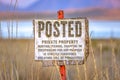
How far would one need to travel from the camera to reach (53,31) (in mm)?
2350

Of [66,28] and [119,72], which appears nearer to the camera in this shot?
[66,28]

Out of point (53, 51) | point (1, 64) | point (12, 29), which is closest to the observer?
point (53, 51)

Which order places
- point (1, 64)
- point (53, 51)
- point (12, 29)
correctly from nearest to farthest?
point (53, 51)
point (12, 29)
point (1, 64)

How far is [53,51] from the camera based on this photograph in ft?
7.57

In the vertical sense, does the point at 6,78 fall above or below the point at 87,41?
below

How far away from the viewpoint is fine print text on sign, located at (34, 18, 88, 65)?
7.65 feet

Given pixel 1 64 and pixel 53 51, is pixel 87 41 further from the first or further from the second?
pixel 1 64

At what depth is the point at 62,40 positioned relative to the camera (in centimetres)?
234

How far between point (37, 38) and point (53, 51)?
13 centimetres

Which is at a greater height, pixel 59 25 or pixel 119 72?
pixel 59 25

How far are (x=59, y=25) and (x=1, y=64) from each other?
29.3 inches

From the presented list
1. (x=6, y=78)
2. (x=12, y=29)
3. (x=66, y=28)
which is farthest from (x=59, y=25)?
(x=6, y=78)

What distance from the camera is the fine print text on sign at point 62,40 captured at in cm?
233

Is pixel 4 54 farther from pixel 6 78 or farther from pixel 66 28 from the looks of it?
pixel 66 28
